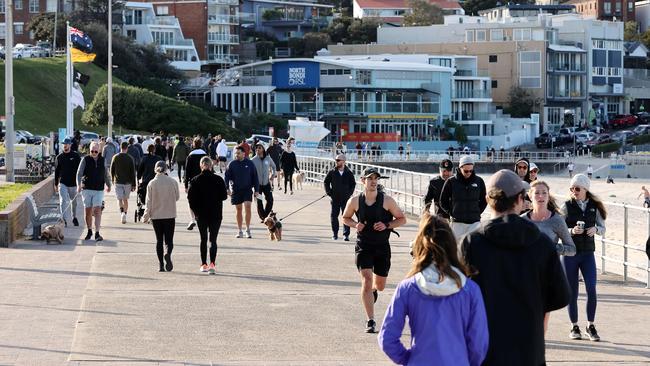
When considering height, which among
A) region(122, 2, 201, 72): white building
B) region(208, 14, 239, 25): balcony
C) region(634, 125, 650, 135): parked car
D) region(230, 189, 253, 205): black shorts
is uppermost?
region(208, 14, 239, 25): balcony

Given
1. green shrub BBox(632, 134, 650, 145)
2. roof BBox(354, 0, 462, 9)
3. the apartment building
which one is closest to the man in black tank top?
green shrub BBox(632, 134, 650, 145)

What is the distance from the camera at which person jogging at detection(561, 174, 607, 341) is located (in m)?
12.3

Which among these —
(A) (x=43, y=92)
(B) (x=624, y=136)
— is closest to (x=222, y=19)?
(A) (x=43, y=92)

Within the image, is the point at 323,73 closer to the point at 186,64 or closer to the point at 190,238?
the point at 186,64

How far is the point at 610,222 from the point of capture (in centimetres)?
4628

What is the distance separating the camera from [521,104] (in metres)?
110

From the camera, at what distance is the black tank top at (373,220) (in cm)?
1263

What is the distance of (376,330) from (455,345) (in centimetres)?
599

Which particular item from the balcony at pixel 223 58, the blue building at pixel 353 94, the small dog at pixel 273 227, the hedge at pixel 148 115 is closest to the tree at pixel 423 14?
the balcony at pixel 223 58

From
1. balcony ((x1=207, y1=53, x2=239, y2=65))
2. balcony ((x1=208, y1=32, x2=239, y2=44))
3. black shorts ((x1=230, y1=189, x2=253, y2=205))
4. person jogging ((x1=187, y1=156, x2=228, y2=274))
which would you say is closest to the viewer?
person jogging ((x1=187, y1=156, x2=228, y2=274))

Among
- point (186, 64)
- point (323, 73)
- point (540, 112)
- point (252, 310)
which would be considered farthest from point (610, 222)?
point (186, 64)

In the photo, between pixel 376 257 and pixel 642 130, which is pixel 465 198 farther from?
pixel 642 130

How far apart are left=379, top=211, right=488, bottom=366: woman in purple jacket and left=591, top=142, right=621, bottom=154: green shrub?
9386cm

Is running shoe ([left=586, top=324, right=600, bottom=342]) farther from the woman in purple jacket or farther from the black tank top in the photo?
the woman in purple jacket
